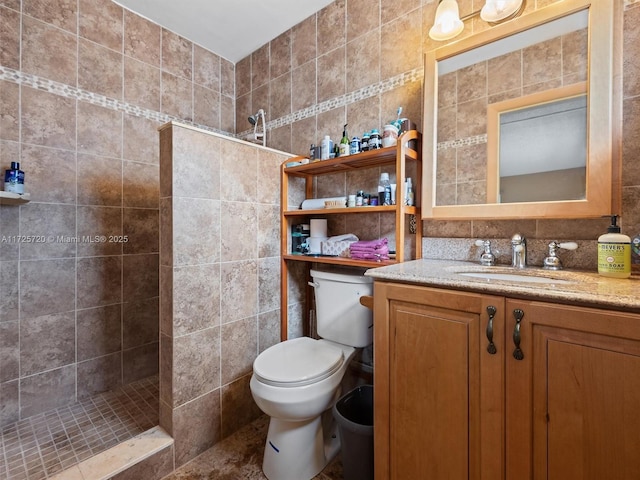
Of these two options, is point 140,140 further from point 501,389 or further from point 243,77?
point 501,389

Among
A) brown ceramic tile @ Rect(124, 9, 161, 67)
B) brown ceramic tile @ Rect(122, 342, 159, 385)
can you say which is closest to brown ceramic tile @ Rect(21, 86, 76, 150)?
brown ceramic tile @ Rect(124, 9, 161, 67)

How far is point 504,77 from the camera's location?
49.9 inches

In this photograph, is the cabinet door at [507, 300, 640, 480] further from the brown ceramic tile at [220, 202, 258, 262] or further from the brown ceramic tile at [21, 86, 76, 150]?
the brown ceramic tile at [21, 86, 76, 150]

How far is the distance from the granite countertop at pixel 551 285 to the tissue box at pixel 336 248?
0.50 m

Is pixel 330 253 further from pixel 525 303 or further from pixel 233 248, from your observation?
pixel 525 303

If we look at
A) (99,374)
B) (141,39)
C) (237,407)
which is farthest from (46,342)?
(141,39)

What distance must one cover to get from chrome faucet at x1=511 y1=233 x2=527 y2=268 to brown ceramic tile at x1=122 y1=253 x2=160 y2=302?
7.17 feet

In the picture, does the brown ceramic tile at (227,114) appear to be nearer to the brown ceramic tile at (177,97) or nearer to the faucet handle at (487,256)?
the brown ceramic tile at (177,97)

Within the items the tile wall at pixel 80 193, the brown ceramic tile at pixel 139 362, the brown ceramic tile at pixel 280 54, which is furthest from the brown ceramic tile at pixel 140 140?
the brown ceramic tile at pixel 139 362

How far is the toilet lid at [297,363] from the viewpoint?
120cm

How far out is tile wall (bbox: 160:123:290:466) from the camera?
4.44 ft

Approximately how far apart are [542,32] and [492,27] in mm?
193

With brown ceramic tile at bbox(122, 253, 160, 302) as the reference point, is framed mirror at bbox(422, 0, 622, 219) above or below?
above

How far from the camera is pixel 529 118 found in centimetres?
122
